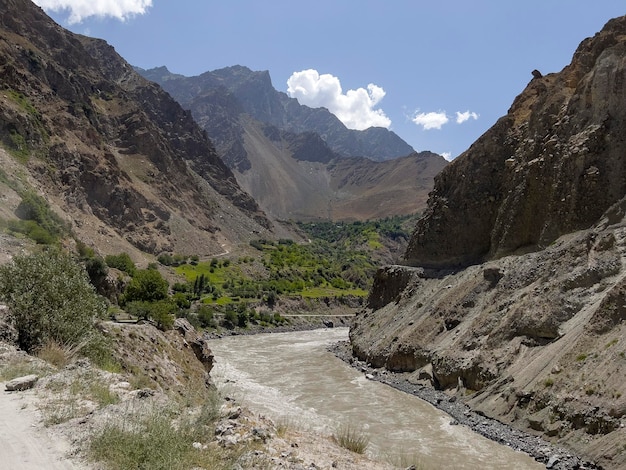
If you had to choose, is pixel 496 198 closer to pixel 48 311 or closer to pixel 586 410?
pixel 586 410

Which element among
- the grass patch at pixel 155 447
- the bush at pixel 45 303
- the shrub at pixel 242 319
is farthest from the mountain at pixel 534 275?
the shrub at pixel 242 319

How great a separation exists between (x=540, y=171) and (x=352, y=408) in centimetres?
2407

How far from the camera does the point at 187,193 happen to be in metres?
133

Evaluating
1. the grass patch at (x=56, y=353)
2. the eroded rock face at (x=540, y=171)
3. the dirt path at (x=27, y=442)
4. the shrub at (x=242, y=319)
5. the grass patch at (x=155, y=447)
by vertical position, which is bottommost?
the shrub at (x=242, y=319)

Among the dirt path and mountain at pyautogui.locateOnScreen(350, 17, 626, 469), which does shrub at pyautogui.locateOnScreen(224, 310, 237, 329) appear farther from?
the dirt path

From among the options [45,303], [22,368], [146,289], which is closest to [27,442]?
[22,368]

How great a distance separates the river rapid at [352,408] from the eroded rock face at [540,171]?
16286 mm

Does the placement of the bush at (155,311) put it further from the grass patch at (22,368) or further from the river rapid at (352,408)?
the grass patch at (22,368)

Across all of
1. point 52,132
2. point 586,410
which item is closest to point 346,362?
point 586,410

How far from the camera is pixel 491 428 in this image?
23328mm

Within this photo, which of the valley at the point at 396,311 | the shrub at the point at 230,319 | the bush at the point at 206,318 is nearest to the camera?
the valley at the point at 396,311

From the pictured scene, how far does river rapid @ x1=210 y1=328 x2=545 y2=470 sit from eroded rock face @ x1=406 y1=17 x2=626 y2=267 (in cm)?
1629

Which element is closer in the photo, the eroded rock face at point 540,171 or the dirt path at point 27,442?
the dirt path at point 27,442

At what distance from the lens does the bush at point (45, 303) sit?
1627 centimetres
